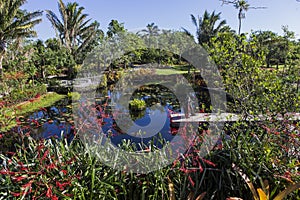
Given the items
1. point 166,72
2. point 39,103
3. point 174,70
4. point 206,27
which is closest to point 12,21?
point 39,103

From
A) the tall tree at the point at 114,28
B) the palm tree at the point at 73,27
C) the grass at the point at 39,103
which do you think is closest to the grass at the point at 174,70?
the tall tree at the point at 114,28

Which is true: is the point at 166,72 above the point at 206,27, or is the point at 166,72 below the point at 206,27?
below

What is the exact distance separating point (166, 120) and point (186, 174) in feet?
19.6

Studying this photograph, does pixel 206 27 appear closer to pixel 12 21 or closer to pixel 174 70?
pixel 174 70

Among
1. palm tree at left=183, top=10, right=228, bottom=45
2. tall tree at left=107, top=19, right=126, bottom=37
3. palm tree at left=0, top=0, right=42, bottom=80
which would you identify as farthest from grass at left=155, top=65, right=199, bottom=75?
palm tree at left=0, top=0, right=42, bottom=80

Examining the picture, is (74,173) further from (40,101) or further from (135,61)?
(135,61)

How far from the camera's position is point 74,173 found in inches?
64.2

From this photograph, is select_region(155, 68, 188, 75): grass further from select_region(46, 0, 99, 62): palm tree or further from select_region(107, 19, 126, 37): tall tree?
select_region(46, 0, 99, 62): palm tree

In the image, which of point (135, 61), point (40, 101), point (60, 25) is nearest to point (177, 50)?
point (135, 61)

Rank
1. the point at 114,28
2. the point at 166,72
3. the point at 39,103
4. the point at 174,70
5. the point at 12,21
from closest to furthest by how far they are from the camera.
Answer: the point at 39,103
the point at 12,21
the point at 114,28
the point at 166,72
the point at 174,70

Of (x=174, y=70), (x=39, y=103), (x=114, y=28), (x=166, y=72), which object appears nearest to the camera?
(x=39, y=103)

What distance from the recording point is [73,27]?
1822cm

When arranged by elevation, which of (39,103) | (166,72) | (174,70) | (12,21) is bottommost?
(39,103)

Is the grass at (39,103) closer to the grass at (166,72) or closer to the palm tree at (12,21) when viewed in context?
the palm tree at (12,21)
